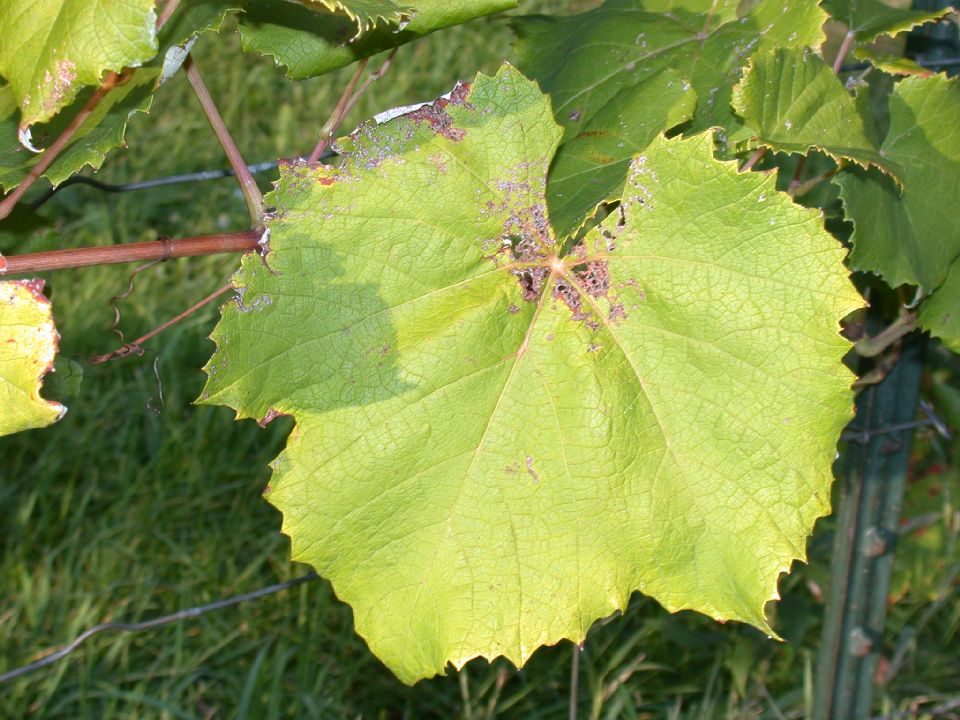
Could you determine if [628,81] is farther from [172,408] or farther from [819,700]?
A: [172,408]

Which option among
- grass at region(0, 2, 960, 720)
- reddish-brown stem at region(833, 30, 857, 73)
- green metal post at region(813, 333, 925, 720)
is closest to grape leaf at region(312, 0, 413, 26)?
reddish-brown stem at region(833, 30, 857, 73)

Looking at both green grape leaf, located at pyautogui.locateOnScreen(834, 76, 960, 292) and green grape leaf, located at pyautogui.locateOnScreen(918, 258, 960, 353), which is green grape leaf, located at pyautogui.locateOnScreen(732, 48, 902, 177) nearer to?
green grape leaf, located at pyautogui.locateOnScreen(834, 76, 960, 292)

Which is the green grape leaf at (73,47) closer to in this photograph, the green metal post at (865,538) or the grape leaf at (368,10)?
the grape leaf at (368,10)

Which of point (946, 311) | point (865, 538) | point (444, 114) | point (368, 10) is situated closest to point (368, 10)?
point (368, 10)

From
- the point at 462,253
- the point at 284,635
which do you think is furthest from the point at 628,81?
the point at 284,635

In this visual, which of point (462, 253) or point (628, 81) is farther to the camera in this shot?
point (628, 81)

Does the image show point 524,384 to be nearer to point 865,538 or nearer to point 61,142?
point 61,142

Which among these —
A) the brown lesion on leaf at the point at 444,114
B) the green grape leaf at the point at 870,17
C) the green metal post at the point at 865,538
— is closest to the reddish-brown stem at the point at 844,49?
the green grape leaf at the point at 870,17
